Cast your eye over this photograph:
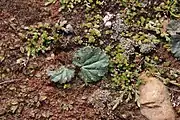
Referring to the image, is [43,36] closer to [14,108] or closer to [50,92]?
[50,92]

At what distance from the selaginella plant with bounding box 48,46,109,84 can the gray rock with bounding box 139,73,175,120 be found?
11.4 inches

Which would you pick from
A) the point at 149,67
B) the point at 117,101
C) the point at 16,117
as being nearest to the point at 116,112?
the point at 117,101

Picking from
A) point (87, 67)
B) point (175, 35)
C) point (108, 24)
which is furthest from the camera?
point (108, 24)

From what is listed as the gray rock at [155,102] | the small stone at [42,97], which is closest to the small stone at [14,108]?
the small stone at [42,97]

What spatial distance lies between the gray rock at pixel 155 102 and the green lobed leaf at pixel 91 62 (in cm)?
28

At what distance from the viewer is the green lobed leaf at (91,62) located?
2.61 metres

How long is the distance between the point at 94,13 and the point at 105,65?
0.48m

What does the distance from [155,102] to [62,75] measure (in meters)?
0.61

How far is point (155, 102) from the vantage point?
99.5 inches

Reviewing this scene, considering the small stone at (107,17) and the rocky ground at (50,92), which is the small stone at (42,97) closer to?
the rocky ground at (50,92)

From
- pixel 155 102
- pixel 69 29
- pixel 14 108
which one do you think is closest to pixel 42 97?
pixel 14 108

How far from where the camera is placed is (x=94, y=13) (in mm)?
2908

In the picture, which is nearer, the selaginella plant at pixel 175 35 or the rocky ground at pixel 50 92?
the rocky ground at pixel 50 92

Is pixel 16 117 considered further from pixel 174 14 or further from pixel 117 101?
pixel 174 14
